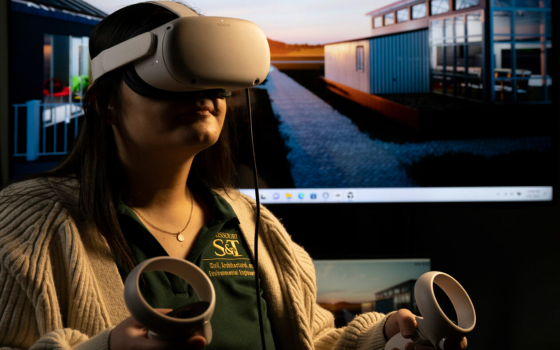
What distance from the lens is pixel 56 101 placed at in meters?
1.48

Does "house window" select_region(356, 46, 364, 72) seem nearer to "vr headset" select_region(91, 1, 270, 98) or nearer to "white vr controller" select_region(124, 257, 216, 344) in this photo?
"vr headset" select_region(91, 1, 270, 98)

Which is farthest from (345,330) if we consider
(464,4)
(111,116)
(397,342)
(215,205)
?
(464,4)

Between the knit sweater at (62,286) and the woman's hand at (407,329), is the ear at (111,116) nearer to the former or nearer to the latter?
the knit sweater at (62,286)

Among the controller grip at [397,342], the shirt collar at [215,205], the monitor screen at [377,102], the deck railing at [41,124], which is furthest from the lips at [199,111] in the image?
the deck railing at [41,124]

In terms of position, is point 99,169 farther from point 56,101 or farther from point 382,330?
point 56,101

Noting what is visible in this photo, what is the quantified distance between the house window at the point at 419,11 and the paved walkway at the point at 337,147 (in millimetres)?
375

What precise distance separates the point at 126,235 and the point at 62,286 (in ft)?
0.40

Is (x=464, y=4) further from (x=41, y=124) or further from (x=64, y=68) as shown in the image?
(x=41, y=124)

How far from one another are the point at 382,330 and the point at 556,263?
112 centimetres

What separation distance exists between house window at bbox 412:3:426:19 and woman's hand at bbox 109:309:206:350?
50.8 inches

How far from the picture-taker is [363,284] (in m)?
1.38

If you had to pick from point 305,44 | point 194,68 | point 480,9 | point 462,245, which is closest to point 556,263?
point 462,245

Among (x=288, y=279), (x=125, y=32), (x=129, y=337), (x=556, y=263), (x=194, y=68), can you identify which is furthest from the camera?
(x=556, y=263)

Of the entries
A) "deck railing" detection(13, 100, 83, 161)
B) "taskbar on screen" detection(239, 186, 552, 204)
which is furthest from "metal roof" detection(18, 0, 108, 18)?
"taskbar on screen" detection(239, 186, 552, 204)
